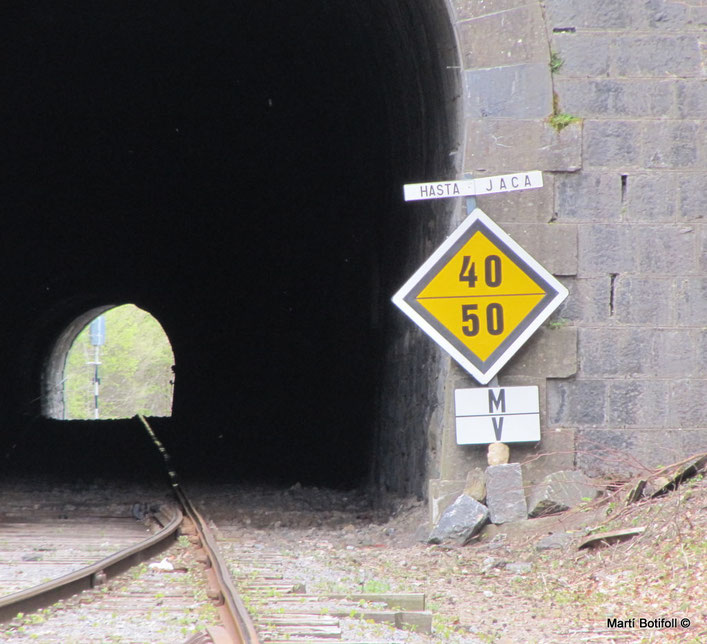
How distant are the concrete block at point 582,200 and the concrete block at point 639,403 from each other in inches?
45.5

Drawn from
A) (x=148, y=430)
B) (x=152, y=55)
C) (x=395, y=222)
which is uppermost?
(x=152, y=55)

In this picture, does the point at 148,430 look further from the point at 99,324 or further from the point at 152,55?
the point at 99,324

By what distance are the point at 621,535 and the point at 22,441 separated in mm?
13967

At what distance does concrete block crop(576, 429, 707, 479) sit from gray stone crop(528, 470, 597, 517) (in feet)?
0.57

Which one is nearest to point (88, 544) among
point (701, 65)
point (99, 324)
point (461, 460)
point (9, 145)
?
point (461, 460)

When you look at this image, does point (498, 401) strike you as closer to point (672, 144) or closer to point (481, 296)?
point (481, 296)

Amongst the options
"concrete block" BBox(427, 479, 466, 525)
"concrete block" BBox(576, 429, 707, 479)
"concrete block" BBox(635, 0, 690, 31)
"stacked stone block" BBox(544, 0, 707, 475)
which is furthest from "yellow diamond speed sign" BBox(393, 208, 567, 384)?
"concrete block" BBox(635, 0, 690, 31)

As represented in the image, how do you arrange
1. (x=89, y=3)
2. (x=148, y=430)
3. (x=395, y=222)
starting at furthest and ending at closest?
(x=148, y=430) → (x=89, y=3) → (x=395, y=222)

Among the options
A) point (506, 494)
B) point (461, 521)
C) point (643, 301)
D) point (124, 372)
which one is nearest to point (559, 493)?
point (506, 494)

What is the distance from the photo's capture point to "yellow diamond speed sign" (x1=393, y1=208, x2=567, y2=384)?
6707 millimetres

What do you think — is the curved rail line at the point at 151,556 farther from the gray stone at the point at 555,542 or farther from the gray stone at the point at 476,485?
the gray stone at the point at 555,542

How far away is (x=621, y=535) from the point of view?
5637 millimetres

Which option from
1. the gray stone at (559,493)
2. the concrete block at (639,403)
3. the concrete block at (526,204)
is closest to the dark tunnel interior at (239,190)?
the concrete block at (526,204)

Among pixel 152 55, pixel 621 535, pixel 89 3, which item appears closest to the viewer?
pixel 621 535
